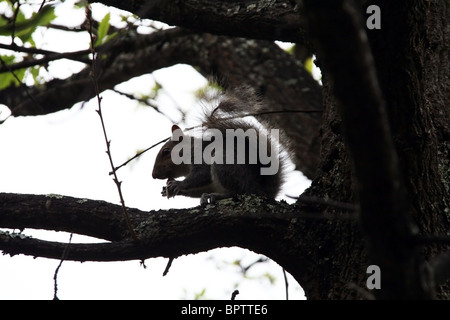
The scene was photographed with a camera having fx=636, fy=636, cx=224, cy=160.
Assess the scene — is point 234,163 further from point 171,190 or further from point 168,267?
point 168,267

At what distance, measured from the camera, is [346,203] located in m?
1.78

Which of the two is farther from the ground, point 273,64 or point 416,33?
point 273,64

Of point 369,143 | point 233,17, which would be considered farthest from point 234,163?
point 369,143

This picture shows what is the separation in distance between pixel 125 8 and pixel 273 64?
1.50 meters

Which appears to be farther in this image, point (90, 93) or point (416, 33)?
point (90, 93)

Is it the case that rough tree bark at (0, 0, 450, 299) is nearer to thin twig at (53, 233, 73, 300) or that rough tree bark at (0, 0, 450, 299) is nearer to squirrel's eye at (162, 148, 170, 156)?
thin twig at (53, 233, 73, 300)

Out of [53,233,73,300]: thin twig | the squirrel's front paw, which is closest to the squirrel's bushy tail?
the squirrel's front paw

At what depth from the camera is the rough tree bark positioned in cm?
116

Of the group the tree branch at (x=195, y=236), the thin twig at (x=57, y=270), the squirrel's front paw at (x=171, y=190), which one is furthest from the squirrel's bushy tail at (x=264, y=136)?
the thin twig at (x=57, y=270)

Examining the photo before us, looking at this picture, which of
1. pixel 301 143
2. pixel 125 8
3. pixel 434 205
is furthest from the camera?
pixel 301 143

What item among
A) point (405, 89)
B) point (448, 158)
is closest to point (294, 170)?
point (448, 158)
